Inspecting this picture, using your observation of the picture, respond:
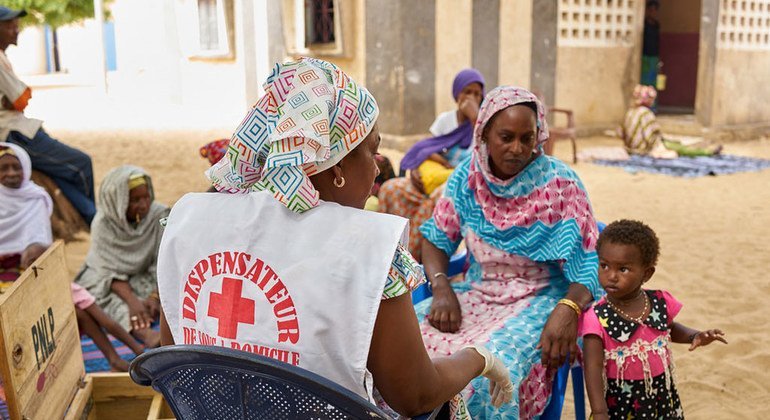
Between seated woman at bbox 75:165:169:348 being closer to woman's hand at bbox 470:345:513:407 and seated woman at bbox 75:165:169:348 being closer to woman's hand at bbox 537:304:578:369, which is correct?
woman's hand at bbox 537:304:578:369

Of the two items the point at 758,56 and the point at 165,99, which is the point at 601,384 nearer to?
the point at 758,56

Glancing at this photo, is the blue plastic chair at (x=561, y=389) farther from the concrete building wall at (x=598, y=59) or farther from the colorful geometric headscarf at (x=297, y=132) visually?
the concrete building wall at (x=598, y=59)

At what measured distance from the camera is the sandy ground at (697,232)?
11.4ft

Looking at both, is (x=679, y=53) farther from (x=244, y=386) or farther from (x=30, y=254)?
(x=244, y=386)

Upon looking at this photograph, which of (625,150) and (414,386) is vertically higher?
(414,386)

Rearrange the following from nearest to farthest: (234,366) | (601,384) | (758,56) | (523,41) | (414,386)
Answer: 1. (234,366)
2. (414,386)
3. (601,384)
4. (523,41)
5. (758,56)

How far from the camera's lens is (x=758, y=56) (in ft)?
41.8

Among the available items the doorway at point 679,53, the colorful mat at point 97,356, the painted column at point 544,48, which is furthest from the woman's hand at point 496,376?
the doorway at point 679,53

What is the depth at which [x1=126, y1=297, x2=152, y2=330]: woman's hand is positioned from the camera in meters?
3.65

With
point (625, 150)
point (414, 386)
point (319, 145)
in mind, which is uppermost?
point (319, 145)

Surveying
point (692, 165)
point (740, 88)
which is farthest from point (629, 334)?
point (740, 88)

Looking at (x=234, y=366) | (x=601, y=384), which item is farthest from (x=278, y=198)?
(x=601, y=384)

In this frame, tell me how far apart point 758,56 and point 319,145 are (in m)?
13.2

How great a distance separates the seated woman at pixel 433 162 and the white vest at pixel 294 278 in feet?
9.26
